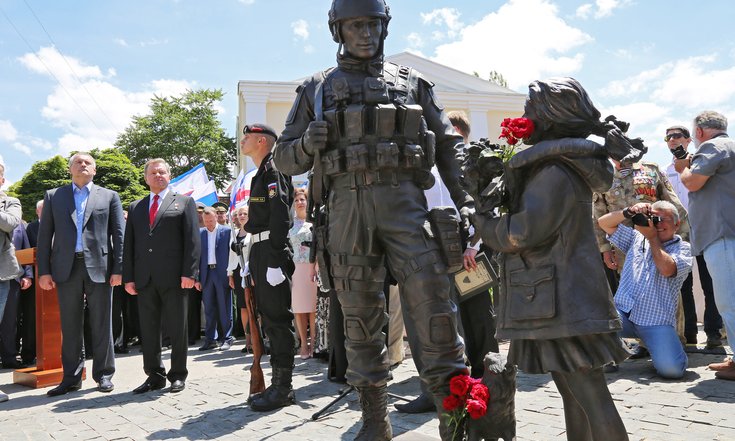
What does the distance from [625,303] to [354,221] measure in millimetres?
3639

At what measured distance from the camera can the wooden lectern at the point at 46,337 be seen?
688 centimetres

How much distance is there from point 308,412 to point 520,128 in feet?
10.5

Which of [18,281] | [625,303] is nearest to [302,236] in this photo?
[625,303]

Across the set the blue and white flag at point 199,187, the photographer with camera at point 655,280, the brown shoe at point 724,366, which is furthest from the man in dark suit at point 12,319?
the brown shoe at point 724,366

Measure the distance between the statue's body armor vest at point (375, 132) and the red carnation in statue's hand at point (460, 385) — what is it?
1189 millimetres

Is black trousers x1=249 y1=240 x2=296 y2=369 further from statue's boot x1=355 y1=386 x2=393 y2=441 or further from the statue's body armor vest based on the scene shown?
the statue's body armor vest

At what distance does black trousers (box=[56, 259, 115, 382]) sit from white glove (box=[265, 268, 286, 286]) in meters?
2.64

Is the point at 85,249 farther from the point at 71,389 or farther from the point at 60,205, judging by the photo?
the point at 71,389

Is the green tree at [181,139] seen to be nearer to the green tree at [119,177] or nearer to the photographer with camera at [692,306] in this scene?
the green tree at [119,177]

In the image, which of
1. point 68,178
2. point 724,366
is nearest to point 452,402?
point 724,366

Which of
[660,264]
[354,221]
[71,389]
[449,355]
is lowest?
[71,389]

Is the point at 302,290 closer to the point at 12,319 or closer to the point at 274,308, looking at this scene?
the point at 274,308

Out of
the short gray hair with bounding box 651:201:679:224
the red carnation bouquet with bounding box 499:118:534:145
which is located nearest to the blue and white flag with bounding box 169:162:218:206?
the short gray hair with bounding box 651:201:679:224

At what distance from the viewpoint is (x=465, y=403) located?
304 cm
